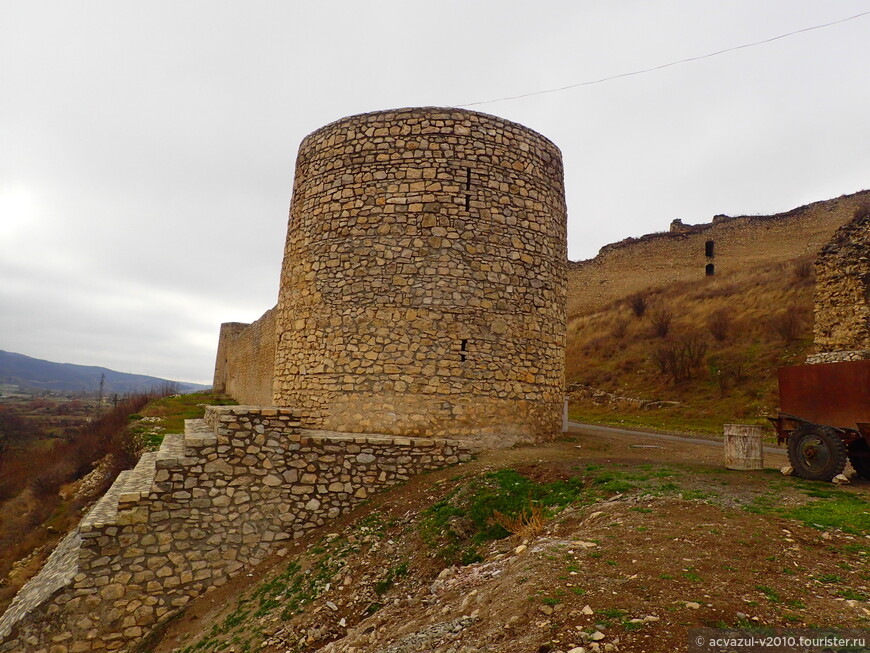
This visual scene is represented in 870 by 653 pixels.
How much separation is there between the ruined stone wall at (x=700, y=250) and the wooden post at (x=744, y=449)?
3096cm

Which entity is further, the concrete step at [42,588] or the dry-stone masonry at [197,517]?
the dry-stone masonry at [197,517]

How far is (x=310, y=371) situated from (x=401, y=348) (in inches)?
70.3

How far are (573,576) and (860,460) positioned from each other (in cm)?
579

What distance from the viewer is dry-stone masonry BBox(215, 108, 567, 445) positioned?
9422mm

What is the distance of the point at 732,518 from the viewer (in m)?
5.36

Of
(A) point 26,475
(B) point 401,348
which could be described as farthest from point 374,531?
(A) point 26,475

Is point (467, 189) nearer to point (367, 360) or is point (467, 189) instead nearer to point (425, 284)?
point (425, 284)

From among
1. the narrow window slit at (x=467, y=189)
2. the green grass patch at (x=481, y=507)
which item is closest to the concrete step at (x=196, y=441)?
the green grass patch at (x=481, y=507)

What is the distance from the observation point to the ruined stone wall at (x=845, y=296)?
13.3 metres

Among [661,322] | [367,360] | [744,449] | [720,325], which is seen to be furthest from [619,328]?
[367,360]

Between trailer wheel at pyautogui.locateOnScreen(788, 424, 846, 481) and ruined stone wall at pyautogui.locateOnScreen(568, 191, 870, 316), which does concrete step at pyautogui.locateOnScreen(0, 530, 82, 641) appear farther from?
ruined stone wall at pyautogui.locateOnScreen(568, 191, 870, 316)

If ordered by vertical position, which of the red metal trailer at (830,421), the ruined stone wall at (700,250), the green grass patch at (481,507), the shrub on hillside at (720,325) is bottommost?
the green grass patch at (481,507)

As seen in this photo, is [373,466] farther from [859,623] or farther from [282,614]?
[859,623]

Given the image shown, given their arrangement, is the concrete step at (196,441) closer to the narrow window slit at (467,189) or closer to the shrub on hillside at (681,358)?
the narrow window slit at (467,189)
